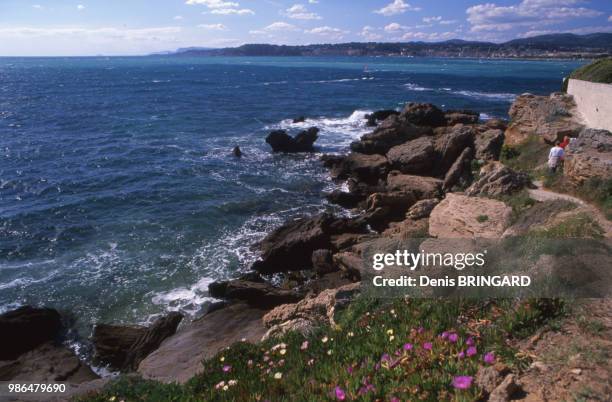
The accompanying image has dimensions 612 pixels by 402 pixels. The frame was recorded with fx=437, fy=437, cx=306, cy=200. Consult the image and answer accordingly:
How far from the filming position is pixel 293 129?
4838cm

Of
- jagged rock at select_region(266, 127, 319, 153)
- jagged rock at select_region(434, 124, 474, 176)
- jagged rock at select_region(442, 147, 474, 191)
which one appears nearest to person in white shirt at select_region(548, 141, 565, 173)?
jagged rock at select_region(442, 147, 474, 191)

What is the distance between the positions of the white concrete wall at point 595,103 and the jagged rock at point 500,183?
6.73 meters

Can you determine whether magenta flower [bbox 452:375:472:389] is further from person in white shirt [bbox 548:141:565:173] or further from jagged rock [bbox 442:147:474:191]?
jagged rock [bbox 442:147:474:191]

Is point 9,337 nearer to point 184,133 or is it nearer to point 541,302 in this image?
point 541,302

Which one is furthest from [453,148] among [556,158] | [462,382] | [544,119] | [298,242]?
[462,382]

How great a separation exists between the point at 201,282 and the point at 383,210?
9.40 meters

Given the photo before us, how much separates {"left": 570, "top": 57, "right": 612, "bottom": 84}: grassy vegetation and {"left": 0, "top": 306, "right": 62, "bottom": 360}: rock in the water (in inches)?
1268

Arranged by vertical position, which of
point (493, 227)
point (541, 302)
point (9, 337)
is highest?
point (541, 302)

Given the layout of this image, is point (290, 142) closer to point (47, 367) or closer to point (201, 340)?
point (201, 340)

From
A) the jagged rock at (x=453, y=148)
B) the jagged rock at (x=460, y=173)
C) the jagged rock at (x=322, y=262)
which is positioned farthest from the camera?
the jagged rock at (x=453, y=148)

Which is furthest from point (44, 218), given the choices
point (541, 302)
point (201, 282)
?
point (541, 302)

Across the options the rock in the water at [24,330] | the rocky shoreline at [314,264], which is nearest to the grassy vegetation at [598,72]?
the rocky shoreline at [314,264]

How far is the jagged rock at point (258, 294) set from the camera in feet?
48.9

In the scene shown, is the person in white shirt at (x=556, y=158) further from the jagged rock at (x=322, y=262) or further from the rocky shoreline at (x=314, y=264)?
the jagged rock at (x=322, y=262)
